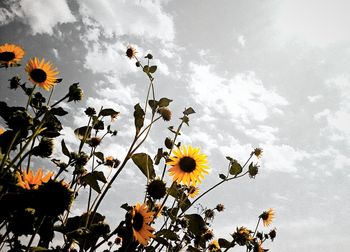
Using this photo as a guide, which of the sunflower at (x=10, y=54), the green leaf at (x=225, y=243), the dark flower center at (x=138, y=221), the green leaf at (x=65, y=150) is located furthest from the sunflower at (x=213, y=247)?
the sunflower at (x=10, y=54)

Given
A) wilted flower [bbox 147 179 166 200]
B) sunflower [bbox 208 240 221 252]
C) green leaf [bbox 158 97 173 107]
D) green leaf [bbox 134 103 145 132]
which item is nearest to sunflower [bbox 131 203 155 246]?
wilted flower [bbox 147 179 166 200]

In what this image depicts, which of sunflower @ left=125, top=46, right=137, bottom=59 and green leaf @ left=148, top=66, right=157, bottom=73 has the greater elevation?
sunflower @ left=125, top=46, right=137, bottom=59

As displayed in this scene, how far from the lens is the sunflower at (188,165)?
2.95m

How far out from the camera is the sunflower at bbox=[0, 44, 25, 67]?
244 centimetres

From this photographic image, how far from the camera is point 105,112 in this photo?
201 cm

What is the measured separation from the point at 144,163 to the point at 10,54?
1630mm

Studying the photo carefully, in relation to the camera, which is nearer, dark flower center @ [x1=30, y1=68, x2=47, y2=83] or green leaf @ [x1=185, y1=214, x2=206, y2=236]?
green leaf @ [x1=185, y1=214, x2=206, y2=236]

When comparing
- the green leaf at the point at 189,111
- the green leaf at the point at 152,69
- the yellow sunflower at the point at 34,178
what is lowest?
the yellow sunflower at the point at 34,178

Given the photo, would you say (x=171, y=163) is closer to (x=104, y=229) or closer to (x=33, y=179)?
(x=104, y=229)

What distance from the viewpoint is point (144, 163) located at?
6.66ft

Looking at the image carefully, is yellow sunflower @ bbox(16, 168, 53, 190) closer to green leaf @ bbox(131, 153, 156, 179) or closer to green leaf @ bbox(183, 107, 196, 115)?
green leaf @ bbox(131, 153, 156, 179)

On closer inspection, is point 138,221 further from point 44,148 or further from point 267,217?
point 267,217

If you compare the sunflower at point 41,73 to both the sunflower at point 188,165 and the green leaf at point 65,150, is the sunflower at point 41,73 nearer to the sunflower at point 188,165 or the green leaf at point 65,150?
the green leaf at point 65,150

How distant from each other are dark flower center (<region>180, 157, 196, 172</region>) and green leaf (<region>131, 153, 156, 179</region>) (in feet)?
3.29
